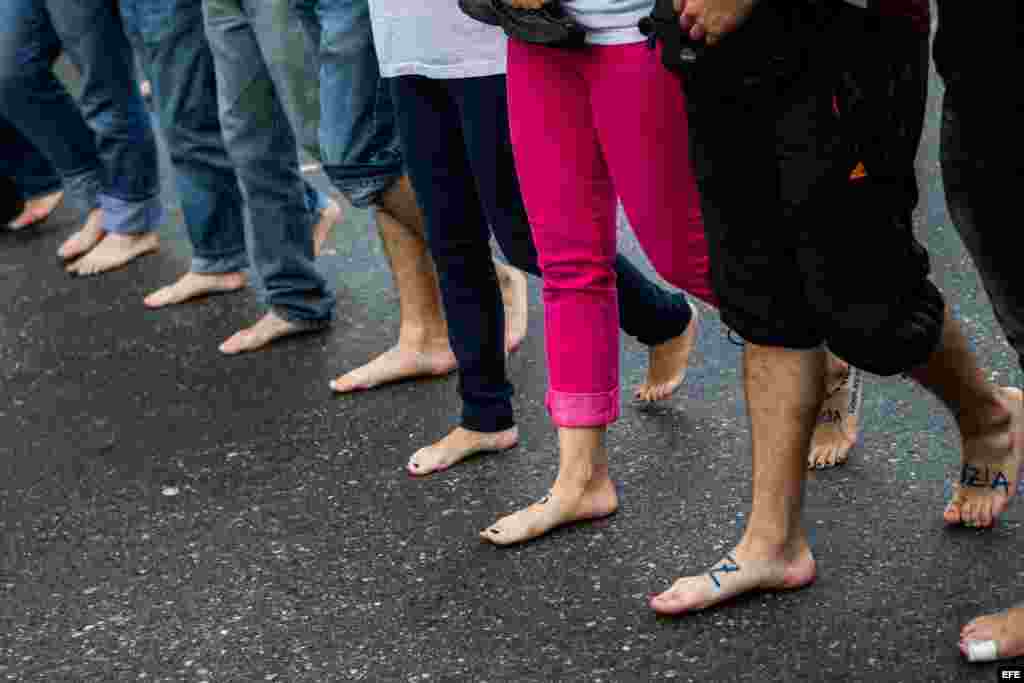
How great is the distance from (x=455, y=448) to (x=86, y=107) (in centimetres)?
239

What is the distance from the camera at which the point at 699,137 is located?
2.35 m

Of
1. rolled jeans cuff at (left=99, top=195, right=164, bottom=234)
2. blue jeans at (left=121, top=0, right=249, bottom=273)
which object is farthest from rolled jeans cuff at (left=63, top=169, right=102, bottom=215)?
blue jeans at (left=121, top=0, right=249, bottom=273)

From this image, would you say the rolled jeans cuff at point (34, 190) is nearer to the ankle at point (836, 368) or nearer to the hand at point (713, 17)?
the ankle at point (836, 368)

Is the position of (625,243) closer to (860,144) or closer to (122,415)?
(122,415)

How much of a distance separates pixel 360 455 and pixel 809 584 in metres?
1.28

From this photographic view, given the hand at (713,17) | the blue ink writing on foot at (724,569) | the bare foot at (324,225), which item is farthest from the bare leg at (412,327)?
the hand at (713,17)

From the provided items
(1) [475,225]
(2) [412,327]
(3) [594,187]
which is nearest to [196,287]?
(2) [412,327]

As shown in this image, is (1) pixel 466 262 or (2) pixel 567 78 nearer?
(2) pixel 567 78

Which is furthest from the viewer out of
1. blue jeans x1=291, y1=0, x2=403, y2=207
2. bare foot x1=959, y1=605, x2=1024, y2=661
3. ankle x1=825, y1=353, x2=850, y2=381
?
blue jeans x1=291, y1=0, x2=403, y2=207

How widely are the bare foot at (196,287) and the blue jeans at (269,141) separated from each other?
0.50m

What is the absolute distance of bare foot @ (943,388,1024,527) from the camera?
273 centimetres

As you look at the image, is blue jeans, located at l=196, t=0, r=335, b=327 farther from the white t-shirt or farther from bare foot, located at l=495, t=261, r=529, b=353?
the white t-shirt

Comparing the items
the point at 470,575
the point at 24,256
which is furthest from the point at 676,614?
the point at 24,256

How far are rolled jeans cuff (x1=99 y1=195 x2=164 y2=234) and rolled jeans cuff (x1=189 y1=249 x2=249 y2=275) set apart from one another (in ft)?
1.84
